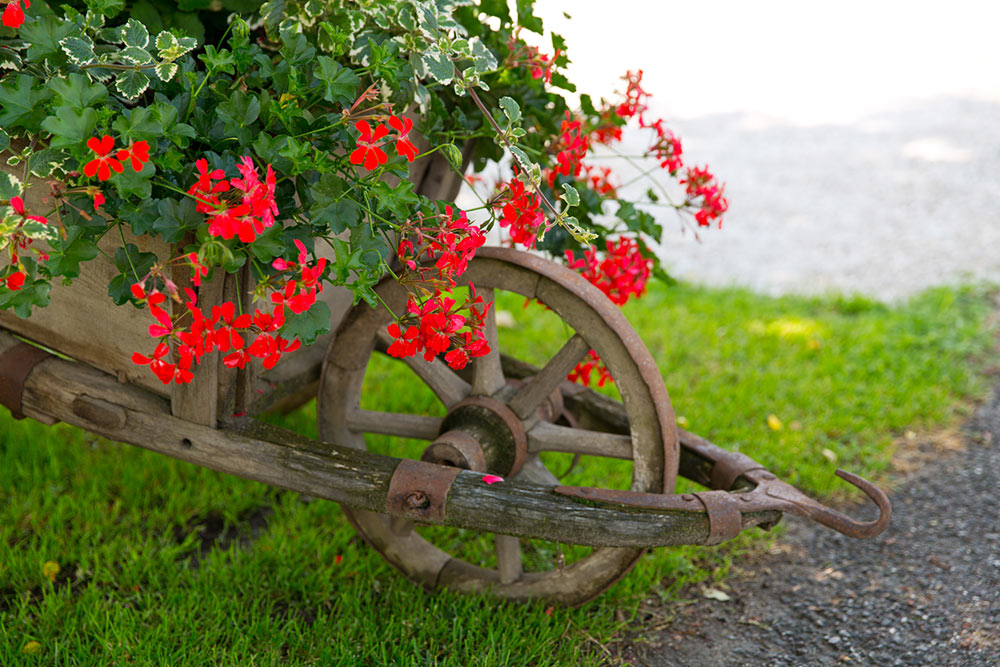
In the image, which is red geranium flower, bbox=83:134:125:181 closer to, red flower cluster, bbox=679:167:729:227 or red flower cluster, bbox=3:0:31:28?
red flower cluster, bbox=3:0:31:28

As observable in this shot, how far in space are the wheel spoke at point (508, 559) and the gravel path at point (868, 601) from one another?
0.94 feet

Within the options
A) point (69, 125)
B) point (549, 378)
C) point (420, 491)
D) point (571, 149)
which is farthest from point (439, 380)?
point (69, 125)

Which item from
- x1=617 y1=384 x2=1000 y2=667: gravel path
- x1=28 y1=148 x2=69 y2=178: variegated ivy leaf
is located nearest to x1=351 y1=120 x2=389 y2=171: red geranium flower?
x1=28 y1=148 x2=69 y2=178: variegated ivy leaf

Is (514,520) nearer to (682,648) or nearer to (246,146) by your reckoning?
(682,648)

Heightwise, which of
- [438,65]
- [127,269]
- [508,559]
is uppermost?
[438,65]

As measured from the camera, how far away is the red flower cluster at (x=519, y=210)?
155cm

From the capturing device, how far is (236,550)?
2213 mm

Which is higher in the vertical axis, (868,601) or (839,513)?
(839,513)

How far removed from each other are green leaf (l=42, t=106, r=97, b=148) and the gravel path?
145 centimetres

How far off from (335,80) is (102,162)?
38 centimetres

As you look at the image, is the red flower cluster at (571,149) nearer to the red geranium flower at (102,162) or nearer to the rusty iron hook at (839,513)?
the rusty iron hook at (839,513)

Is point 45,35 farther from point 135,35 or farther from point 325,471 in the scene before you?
point 325,471

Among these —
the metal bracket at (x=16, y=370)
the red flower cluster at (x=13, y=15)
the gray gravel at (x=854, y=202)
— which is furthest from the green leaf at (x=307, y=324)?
the gray gravel at (x=854, y=202)

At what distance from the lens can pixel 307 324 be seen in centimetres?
142
